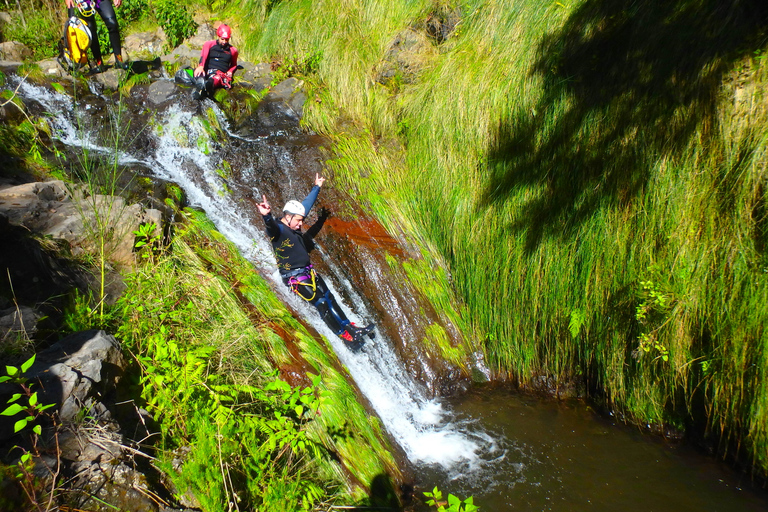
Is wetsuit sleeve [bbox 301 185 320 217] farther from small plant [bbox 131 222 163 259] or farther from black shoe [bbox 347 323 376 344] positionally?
small plant [bbox 131 222 163 259]

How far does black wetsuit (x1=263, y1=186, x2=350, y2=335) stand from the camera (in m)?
4.41

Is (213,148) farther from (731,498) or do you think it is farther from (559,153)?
(731,498)

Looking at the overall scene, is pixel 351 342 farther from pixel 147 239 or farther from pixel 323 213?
pixel 147 239

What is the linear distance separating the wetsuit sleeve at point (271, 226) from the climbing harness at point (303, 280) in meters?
0.43

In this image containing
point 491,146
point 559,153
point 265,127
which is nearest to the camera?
point 559,153

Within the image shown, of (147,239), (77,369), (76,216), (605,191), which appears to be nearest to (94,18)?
(76,216)

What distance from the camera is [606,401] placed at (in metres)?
4.40

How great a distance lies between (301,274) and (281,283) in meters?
0.30

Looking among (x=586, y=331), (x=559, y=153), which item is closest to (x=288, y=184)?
(x=559, y=153)

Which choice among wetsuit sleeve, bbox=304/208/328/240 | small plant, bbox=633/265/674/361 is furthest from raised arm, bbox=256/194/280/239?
small plant, bbox=633/265/674/361

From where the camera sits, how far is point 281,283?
15.3 ft

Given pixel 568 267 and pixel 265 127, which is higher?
pixel 265 127

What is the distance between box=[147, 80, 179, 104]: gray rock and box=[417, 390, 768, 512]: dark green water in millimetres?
5738

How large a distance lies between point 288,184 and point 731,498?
5291mm
